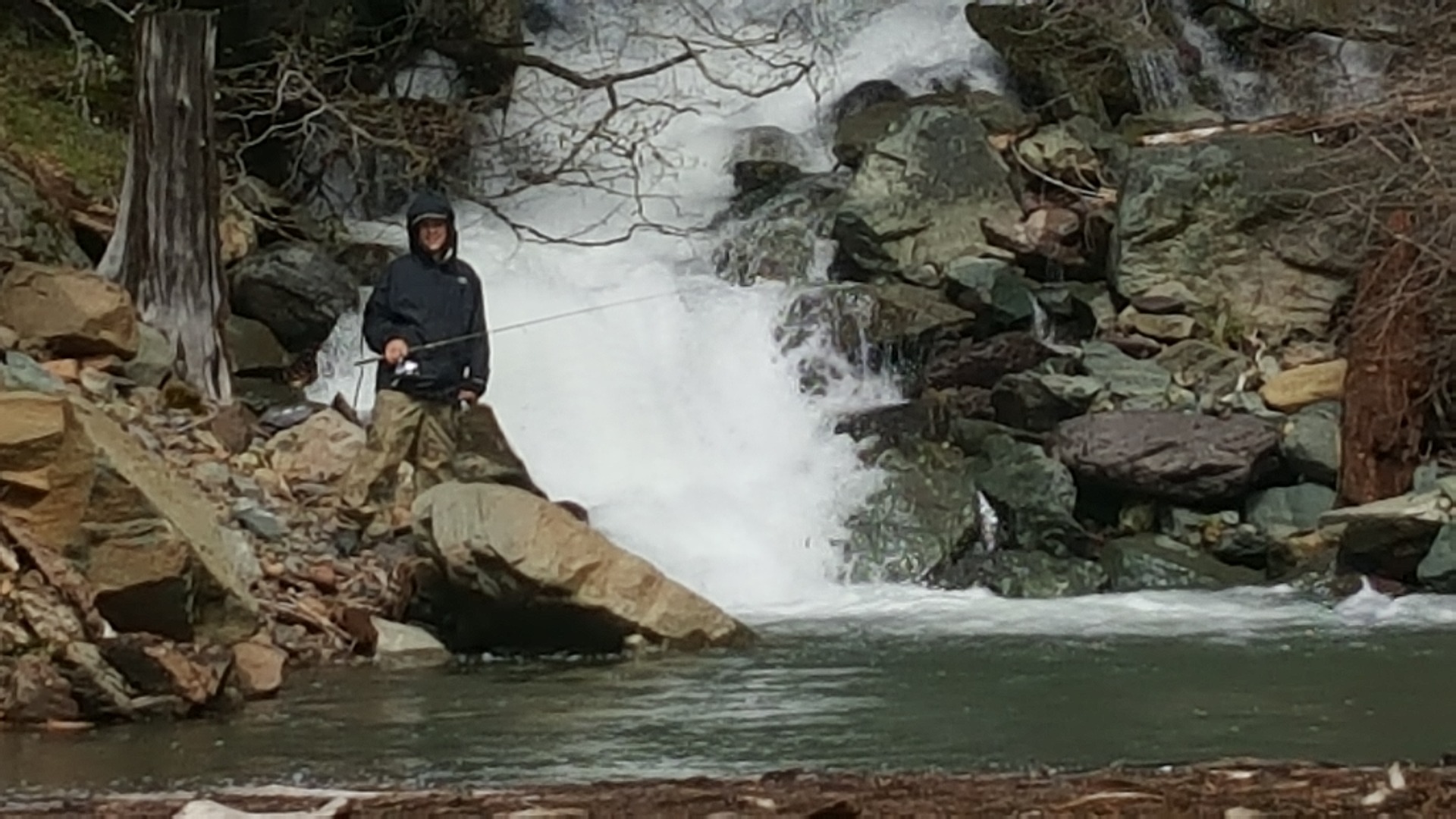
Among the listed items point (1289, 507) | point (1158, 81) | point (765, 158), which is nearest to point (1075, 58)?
point (1158, 81)

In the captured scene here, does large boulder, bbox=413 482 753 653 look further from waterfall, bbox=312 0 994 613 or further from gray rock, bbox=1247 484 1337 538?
gray rock, bbox=1247 484 1337 538

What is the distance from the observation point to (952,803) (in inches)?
149

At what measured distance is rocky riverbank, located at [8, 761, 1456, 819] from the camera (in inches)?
144

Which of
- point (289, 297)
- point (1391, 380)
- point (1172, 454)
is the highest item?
point (289, 297)

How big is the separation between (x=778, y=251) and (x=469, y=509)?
752 centimetres

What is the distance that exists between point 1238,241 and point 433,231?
22.4 ft

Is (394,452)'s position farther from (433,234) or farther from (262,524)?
(433,234)

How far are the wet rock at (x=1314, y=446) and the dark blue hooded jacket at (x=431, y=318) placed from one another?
5112 mm

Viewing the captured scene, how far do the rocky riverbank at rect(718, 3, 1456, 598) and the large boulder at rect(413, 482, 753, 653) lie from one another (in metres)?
3.37

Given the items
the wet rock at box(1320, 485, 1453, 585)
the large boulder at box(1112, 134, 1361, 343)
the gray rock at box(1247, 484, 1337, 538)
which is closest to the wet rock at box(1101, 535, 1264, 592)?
the gray rock at box(1247, 484, 1337, 538)

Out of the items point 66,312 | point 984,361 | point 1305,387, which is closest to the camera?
point 66,312

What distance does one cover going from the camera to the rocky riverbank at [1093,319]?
12609 mm

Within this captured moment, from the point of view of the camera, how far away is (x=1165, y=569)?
1234 cm

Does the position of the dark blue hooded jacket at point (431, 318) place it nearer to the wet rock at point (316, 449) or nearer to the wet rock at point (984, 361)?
the wet rock at point (316, 449)
